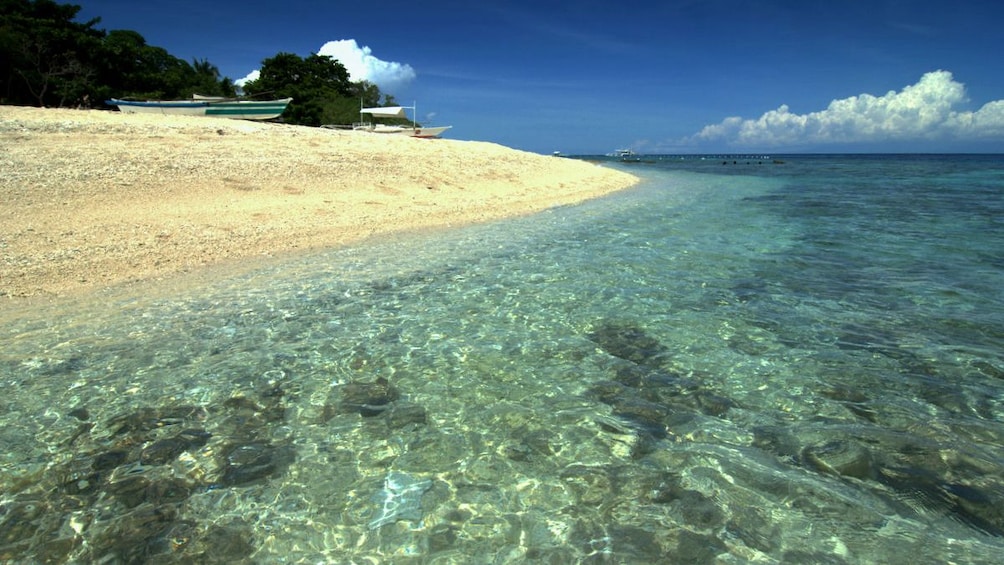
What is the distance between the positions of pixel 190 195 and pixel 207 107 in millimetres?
18281

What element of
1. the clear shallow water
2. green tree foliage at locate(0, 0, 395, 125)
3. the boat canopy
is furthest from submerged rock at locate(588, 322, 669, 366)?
the boat canopy

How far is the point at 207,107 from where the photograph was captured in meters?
30.1

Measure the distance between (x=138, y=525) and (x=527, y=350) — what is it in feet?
14.3

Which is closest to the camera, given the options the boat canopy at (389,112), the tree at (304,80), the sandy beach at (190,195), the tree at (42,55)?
the sandy beach at (190,195)

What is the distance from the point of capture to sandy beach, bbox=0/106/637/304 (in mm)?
10750

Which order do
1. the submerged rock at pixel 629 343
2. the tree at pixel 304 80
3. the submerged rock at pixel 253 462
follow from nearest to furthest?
the submerged rock at pixel 253 462 < the submerged rock at pixel 629 343 < the tree at pixel 304 80

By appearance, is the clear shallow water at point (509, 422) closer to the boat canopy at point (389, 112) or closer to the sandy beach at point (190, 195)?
the sandy beach at point (190, 195)

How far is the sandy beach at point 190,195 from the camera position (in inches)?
423

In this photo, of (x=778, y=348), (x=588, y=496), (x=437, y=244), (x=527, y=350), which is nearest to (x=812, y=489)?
(x=588, y=496)

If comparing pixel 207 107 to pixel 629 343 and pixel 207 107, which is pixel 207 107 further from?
pixel 629 343

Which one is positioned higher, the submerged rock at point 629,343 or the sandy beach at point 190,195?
the sandy beach at point 190,195

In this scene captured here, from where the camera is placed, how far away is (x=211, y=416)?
17.2ft

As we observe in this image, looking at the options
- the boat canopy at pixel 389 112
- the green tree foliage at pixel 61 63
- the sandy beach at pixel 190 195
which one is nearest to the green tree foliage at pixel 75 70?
the green tree foliage at pixel 61 63

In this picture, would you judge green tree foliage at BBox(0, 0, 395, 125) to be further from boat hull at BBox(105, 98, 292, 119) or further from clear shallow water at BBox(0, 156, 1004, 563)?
clear shallow water at BBox(0, 156, 1004, 563)
